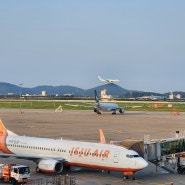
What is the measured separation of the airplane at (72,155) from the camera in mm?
43156

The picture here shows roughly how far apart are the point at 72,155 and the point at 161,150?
9.01 m

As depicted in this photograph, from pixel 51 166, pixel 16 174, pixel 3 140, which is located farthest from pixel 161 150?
pixel 3 140

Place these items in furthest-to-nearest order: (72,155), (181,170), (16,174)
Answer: (181,170)
(72,155)
(16,174)

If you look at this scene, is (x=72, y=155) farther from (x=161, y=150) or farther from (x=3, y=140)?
(x=3, y=140)

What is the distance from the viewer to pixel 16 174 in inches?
1636

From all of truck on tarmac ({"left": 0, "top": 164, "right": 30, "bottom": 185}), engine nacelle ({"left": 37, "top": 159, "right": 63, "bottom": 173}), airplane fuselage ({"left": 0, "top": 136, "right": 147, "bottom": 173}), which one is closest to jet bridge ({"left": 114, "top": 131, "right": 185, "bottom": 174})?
airplane fuselage ({"left": 0, "top": 136, "right": 147, "bottom": 173})

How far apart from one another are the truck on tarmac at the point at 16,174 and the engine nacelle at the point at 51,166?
370 cm

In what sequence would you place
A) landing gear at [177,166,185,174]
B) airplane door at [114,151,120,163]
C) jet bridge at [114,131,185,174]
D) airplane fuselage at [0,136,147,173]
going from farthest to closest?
landing gear at [177,166,185,174] → jet bridge at [114,131,185,174] → airplane door at [114,151,120,163] → airplane fuselage at [0,136,147,173]

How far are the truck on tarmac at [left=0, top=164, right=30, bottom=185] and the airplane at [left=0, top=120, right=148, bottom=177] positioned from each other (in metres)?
3.98

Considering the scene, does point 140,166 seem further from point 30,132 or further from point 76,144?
point 30,132

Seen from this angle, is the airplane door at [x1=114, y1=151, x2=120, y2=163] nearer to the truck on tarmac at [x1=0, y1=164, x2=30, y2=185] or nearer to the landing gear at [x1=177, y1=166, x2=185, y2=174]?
the truck on tarmac at [x1=0, y1=164, x2=30, y2=185]

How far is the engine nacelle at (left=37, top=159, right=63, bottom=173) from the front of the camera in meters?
45.6

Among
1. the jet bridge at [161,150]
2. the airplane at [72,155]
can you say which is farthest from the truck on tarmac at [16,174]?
the jet bridge at [161,150]

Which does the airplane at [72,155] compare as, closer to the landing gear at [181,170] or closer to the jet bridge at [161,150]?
the jet bridge at [161,150]
